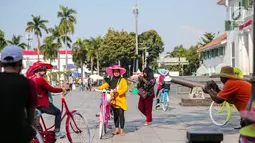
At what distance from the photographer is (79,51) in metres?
87.3

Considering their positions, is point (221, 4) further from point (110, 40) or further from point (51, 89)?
point (51, 89)

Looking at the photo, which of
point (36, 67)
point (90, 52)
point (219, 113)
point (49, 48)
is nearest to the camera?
A: point (36, 67)

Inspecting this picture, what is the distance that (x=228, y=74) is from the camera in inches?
227

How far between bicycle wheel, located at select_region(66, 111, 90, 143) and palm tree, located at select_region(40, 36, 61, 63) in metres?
71.0

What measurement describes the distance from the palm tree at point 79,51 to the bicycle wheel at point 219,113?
2917 inches

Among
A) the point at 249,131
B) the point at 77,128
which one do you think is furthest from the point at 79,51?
the point at 249,131

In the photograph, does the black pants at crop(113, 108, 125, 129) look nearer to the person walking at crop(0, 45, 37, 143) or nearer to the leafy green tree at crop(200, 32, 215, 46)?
the person walking at crop(0, 45, 37, 143)

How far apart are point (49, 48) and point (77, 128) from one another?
242 feet

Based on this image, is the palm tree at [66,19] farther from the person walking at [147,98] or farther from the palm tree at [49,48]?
the person walking at [147,98]

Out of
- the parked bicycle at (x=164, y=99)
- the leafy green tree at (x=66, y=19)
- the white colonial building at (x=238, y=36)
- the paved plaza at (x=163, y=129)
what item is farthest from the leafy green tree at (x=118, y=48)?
the paved plaza at (x=163, y=129)

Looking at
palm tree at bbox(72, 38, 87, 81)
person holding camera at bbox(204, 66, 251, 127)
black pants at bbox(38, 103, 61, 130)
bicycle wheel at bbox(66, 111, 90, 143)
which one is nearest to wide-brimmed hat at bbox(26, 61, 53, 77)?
black pants at bbox(38, 103, 61, 130)

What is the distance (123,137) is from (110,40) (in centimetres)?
6052

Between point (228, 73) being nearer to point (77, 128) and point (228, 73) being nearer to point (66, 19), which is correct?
point (77, 128)

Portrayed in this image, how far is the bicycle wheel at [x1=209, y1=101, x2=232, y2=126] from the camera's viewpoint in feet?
38.5
